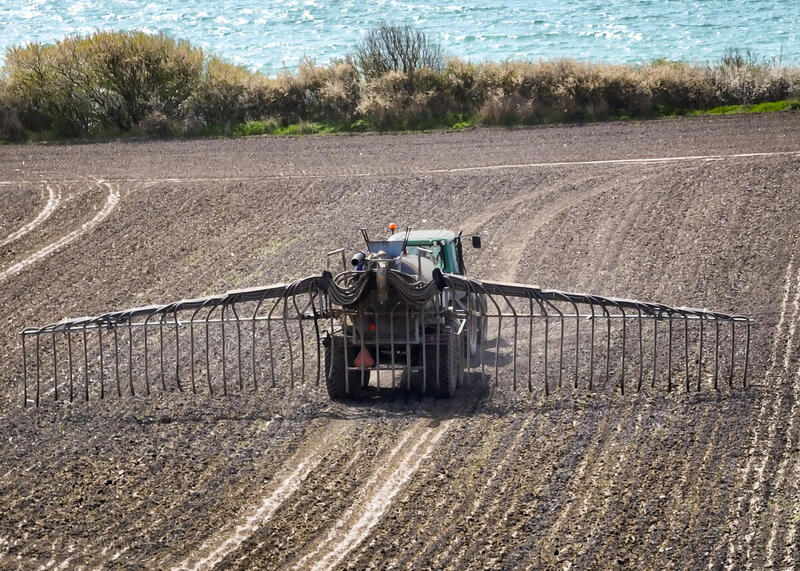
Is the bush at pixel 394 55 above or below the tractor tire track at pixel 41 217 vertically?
above

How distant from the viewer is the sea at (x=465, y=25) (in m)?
51.1

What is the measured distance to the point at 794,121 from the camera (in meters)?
29.1

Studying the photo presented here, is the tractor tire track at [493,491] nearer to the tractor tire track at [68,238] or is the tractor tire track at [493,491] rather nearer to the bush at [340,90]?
the tractor tire track at [68,238]

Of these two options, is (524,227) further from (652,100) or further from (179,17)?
(179,17)

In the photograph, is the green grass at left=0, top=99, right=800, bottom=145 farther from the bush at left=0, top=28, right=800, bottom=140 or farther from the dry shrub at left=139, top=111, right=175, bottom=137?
the dry shrub at left=139, top=111, right=175, bottom=137

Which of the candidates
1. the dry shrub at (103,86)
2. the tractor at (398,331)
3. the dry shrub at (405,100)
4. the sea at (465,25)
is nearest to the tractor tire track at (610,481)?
the tractor at (398,331)

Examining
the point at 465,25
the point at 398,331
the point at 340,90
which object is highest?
the point at 465,25

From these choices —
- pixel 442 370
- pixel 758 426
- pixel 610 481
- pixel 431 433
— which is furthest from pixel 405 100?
pixel 610 481

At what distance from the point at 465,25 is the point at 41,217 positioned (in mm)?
36059

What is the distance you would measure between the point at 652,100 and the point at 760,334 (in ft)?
54.3

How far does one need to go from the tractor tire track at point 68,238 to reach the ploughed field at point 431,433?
0.09m

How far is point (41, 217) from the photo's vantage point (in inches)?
985

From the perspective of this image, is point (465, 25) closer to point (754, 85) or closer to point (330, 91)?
point (330, 91)

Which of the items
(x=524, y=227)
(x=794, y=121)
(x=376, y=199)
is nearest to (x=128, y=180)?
(x=376, y=199)
